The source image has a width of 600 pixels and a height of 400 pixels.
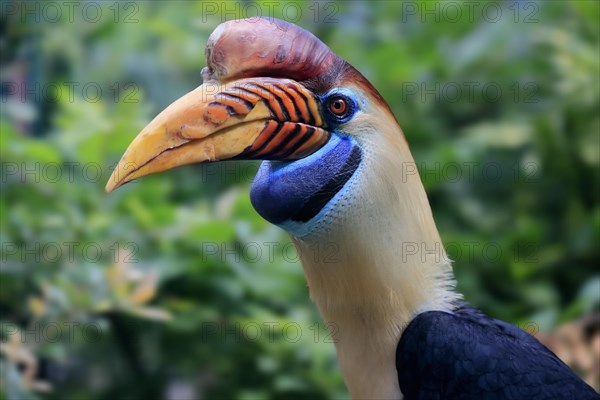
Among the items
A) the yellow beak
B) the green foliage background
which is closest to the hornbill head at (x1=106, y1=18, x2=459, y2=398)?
the yellow beak

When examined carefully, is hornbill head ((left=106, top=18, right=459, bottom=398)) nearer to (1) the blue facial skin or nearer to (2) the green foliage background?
(1) the blue facial skin

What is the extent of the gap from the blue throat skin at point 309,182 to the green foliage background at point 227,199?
3.48 ft

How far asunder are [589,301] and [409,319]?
149cm

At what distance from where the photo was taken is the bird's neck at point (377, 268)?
5.22ft

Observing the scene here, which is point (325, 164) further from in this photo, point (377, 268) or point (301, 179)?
point (377, 268)

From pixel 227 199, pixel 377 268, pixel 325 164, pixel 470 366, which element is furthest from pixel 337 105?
pixel 227 199

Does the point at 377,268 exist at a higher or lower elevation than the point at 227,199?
higher

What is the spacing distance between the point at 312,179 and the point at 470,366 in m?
0.43

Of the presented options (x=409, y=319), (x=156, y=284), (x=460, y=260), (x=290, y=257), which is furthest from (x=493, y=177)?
(x=409, y=319)

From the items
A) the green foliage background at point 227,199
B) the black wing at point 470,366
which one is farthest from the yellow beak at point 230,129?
the green foliage background at point 227,199

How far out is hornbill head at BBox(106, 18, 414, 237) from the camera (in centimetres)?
150

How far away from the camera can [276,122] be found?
1.55 metres

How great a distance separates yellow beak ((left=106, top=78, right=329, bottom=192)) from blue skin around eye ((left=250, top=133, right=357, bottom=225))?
0.02 meters

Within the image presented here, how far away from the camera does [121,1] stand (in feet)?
12.7
